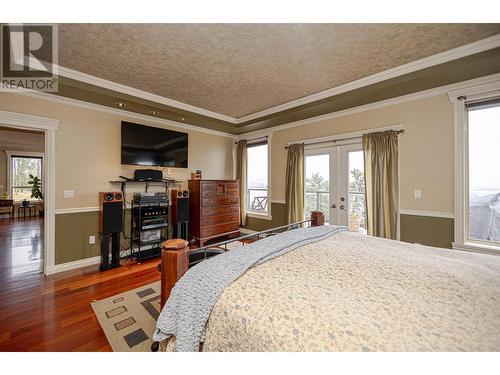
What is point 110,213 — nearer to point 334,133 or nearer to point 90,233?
point 90,233

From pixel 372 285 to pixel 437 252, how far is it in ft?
3.26

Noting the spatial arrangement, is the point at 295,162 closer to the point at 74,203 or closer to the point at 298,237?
the point at 298,237

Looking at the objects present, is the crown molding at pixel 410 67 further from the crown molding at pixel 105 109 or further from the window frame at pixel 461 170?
the crown molding at pixel 105 109

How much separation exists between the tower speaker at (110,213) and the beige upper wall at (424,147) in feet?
13.3

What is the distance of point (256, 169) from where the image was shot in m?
5.11

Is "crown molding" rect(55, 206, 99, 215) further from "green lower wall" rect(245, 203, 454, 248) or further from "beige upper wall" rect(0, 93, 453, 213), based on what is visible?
"green lower wall" rect(245, 203, 454, 248)

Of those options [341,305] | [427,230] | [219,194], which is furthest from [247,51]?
[427,230]

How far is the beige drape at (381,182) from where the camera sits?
3.05m

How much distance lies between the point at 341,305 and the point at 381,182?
111 inches

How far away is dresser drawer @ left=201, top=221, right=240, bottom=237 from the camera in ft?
13.6

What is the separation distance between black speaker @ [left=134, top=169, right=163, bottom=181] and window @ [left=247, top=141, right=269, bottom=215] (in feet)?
7.16

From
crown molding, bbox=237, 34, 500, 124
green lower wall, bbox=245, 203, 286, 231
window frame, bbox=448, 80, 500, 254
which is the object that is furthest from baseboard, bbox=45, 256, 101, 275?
window frame, bbox=448, 80, 500, 254

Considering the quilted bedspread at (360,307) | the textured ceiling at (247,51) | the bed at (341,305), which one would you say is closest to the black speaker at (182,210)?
the textured ceiling at (247,51)
